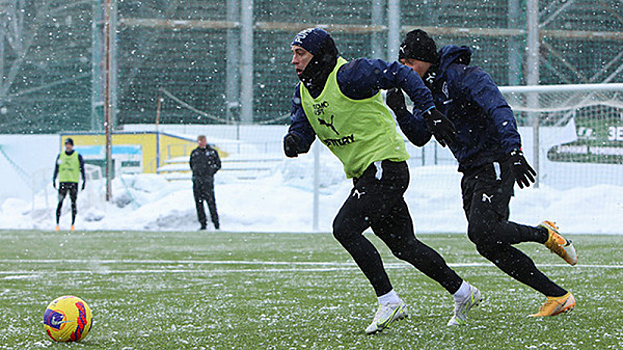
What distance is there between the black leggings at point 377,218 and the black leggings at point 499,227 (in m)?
0.25

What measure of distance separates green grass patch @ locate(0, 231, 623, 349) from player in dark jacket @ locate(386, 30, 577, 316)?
0.91 feet

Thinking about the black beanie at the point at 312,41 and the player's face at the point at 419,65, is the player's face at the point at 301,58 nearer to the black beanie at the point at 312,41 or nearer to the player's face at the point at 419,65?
the black beanie at the point at 312,41

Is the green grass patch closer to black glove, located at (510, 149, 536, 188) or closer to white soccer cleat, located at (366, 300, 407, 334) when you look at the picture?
white soccer cleat, located at (366, 300, 407, 334)

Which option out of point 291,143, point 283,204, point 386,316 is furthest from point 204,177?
point 386,316

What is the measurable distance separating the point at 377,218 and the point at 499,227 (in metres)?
0.62

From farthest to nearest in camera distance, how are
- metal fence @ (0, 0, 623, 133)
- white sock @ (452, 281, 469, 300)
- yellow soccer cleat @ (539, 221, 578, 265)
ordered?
metal fence @ (0, 0, 623, 133)
yellow soccer cleat @ (539, 221, 578, 265)
white sock @ (452, 281, 469, 300)

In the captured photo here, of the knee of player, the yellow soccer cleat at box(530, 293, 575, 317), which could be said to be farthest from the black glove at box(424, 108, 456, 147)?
the yellow soccer cleat at box(530, 293, 575, 317)

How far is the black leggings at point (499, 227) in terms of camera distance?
400 cm

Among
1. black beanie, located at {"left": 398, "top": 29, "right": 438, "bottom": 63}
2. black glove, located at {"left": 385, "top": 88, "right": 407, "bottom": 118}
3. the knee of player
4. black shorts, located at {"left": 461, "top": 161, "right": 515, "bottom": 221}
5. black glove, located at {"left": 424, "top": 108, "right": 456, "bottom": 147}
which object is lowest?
the knee of player

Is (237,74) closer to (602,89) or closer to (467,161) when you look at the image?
(602,89)

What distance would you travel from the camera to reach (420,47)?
13.5 feet

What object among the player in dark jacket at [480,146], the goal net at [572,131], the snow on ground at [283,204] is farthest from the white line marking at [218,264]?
the snow on ground at [283,204]

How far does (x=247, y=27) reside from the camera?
82.9 ft

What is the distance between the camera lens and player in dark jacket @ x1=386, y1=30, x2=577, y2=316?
397 cm
